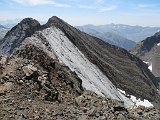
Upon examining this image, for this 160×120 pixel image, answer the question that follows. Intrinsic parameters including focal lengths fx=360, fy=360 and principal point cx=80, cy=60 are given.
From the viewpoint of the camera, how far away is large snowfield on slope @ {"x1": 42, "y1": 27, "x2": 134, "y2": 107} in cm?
4656

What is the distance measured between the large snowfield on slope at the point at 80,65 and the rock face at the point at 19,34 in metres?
28.0

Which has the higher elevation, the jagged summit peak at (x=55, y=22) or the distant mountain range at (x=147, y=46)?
the jagged summit peak at (x=55, y=22)

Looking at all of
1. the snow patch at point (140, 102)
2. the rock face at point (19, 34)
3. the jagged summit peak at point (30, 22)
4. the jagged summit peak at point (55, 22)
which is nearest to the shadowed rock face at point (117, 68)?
the jagged summit peak at point (55, 22)

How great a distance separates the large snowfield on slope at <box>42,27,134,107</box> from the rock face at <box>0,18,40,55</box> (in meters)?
28.0

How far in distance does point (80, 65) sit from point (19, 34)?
4671 centimetres

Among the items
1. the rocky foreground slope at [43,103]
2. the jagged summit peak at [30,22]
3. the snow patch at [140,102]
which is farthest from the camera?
the jagged summit peak at [30,22]

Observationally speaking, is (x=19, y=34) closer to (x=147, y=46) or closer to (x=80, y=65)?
(x=80, y=65)

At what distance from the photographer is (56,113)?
50.3 ft

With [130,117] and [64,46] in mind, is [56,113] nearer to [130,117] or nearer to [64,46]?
[130,117]

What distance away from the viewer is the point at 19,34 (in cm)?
9538

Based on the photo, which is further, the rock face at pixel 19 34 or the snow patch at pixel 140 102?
the rock face at pixel 19 34

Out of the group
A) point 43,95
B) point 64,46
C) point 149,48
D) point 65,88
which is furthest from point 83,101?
point 149,48

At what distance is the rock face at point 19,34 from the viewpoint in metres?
89.3

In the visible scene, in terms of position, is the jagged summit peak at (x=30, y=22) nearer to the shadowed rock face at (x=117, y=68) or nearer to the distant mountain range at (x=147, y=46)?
the shadowed rock face at (x=117, y=68)
